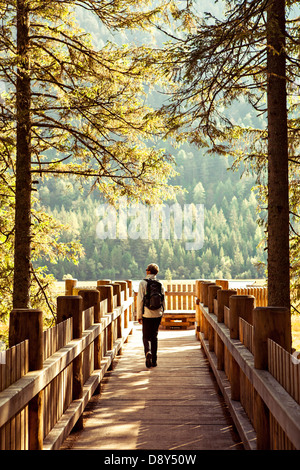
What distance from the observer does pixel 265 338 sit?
3.23 metres

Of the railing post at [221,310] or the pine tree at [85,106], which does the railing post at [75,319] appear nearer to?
the railing post at [221,310]

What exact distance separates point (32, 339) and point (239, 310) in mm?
2135

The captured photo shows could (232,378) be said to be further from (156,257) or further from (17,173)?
(156,257)

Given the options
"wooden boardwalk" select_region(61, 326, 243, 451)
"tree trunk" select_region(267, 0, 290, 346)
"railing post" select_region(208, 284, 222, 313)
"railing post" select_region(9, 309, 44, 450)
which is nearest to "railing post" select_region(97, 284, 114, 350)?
"wooden boardwalk" select_region(61, 326, 243, 451)

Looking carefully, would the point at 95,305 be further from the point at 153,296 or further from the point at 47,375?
the point at 47,375

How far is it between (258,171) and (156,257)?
106128 mm

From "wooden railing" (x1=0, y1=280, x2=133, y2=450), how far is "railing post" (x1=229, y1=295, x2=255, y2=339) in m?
1.38

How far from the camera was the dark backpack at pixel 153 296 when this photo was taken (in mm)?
7363

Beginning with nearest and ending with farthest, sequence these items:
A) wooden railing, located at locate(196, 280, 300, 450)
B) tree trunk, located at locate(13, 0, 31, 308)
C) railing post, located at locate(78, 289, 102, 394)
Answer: wooden railing, located at locate(196, 280, 300, 450) < railing post, located at locate(78, 289, 102, 394) < tree trunk, located at locate(13, 0, 31, 308)

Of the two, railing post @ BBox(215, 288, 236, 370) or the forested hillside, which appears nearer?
railing post @ BBox(215, 288, 236, 370)

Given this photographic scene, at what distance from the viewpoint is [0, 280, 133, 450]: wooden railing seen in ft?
8.77

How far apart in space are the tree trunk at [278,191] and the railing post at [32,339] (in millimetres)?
4063

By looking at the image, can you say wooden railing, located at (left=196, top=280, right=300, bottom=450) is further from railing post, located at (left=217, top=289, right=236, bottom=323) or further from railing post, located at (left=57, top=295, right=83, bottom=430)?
railing post, located at (left=57, top=295, right=83, bottom=430)

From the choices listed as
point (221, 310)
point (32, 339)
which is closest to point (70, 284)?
point (221, 310)
